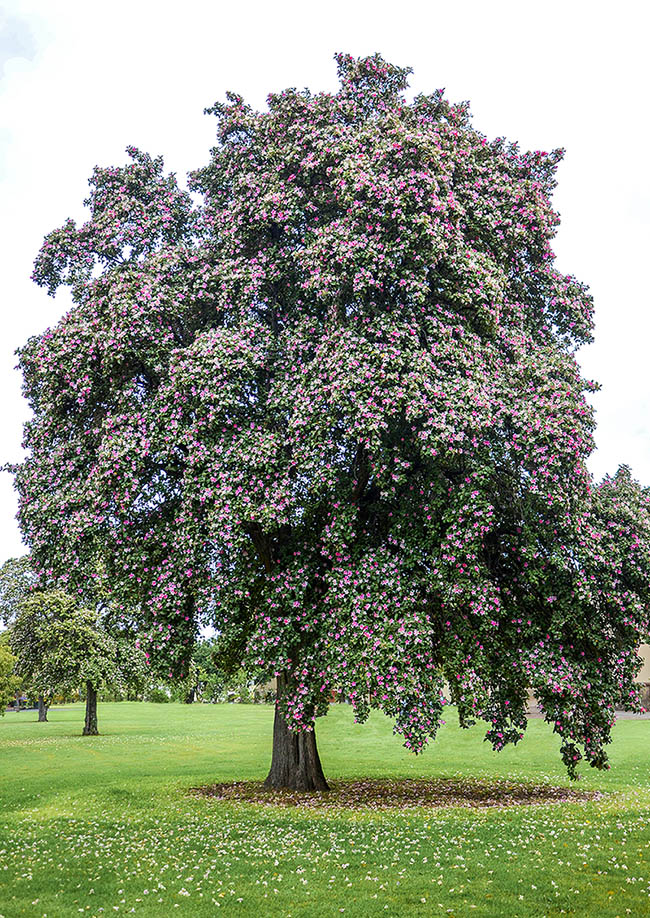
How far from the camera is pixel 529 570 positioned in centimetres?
1681

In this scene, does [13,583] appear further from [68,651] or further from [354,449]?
[354,449]

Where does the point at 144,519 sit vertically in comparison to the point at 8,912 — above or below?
above

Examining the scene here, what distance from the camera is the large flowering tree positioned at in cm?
1644

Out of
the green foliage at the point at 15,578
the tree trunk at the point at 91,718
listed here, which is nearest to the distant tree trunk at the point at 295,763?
the tree trunk at the point at 91,718

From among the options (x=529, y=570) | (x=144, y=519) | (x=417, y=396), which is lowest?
(x=529, y=570)

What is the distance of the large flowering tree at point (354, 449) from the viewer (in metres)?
16.4

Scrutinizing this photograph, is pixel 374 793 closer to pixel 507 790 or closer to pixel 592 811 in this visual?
pixel 507 790

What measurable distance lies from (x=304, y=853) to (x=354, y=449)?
9.90 meters

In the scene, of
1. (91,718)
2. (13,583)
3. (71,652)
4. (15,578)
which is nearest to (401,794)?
(71,652)

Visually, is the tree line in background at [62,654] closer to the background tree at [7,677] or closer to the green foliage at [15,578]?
the background tree at [7,677]

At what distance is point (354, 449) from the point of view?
1927 centimetres

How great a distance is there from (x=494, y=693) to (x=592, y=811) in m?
3.79

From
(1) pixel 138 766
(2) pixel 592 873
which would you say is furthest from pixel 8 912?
(1) pixel 138 766

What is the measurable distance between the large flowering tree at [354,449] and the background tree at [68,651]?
2315cm
